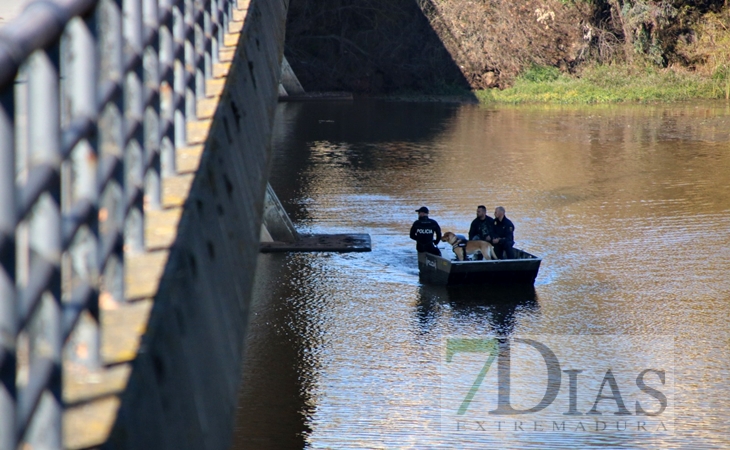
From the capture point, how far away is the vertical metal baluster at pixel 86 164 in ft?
8.51

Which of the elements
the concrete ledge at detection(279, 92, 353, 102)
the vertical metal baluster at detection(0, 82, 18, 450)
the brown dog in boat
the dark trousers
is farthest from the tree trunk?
the vertical metal baluster at detection(0, 82, 18, 450)

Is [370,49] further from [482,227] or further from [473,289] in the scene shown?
[473,289]

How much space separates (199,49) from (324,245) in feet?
45.4

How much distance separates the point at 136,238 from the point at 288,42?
154 feet

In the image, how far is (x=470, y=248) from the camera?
57.1 ft

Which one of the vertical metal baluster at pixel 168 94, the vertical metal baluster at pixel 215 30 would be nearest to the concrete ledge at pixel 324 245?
the vertical metal baluster at pixel 215 30

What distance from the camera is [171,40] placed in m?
4.61

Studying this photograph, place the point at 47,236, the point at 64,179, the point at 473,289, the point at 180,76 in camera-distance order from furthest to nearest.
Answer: the point at 473,289 → the point at 180,76 → the point at 64,179 → the point at 47,236

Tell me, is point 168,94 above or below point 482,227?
above

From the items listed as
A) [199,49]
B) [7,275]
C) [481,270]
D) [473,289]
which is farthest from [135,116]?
[473,289]

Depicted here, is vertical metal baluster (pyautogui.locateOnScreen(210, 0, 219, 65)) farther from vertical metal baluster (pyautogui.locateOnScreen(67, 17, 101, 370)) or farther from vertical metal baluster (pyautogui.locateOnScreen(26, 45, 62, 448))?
vertical metal baluster (pyautogui.locateOnScreen(26, 45, 62, 448))

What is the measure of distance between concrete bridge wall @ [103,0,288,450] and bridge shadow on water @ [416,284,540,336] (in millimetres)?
9082

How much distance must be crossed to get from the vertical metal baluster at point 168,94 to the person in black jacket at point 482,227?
13.1 metres

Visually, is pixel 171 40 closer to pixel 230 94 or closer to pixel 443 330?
pixel 230 94
